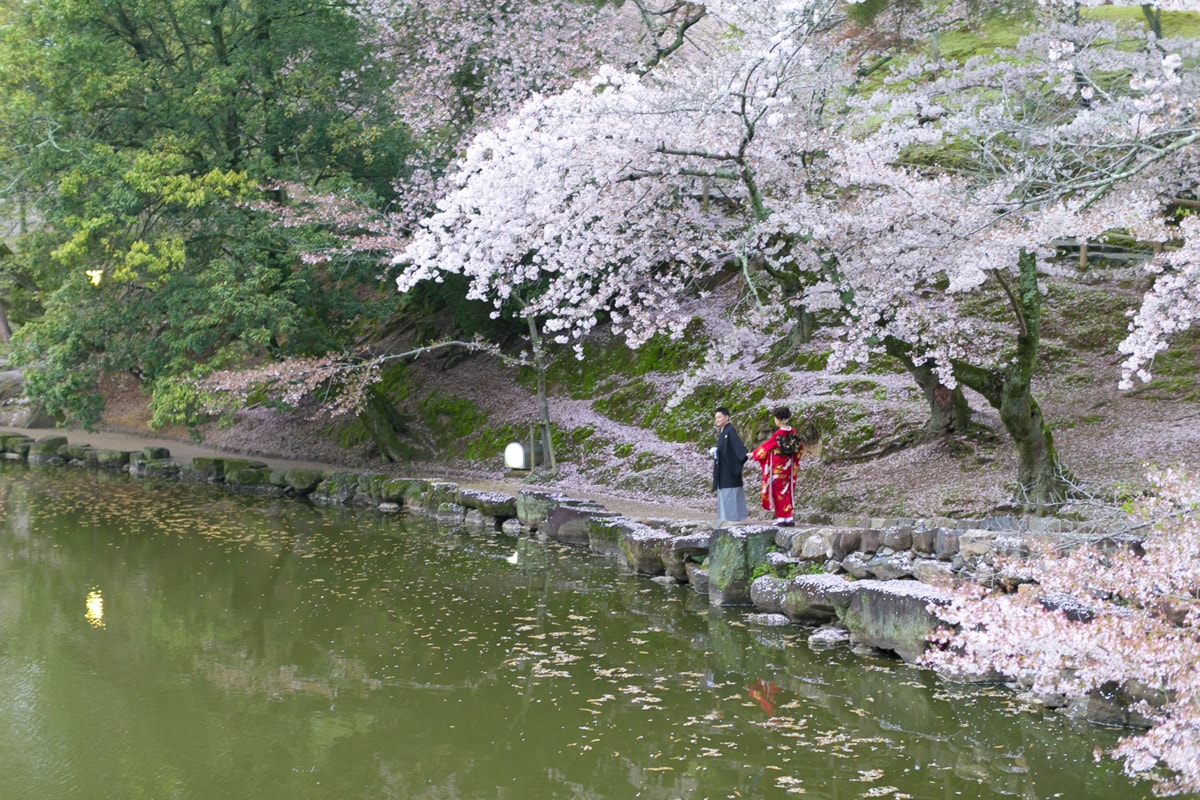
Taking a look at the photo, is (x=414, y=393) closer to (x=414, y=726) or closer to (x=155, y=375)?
(x=155, y=375)

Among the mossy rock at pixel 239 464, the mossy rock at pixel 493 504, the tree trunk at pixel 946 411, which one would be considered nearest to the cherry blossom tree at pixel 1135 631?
the tree trunk at pixel 946 411

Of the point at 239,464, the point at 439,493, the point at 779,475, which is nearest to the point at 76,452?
the point at 239,464

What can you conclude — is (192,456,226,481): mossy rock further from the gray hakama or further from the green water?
the gray hakama

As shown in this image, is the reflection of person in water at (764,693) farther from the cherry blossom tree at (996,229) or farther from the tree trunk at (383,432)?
the tree trunk at (383,432)

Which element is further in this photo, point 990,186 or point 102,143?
point 102,143

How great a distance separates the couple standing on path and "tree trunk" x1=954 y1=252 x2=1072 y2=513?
168 centimetres

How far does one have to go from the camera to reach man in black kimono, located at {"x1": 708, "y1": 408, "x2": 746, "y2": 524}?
978 centimetres

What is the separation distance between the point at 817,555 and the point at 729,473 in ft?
5.26

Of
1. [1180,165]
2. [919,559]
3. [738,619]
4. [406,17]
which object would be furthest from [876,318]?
[406,17]

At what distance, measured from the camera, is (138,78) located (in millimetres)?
14305

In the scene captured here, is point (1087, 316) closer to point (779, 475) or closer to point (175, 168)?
point (779, 475)

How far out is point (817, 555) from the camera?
8453 millimetres

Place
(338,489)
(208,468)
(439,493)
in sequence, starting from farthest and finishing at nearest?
(208,468)
(338,489)
(439,493)

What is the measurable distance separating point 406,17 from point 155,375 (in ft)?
22.6
